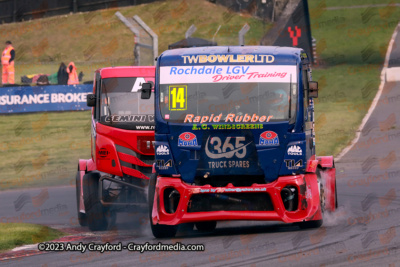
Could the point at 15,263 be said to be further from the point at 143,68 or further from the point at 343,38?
the point at 343,38

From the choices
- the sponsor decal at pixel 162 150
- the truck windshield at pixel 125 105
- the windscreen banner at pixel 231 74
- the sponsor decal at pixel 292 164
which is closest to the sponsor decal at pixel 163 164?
the sponsor decal at pixel 162 150

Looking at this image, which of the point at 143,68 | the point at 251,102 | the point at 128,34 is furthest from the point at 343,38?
the point at 251,102

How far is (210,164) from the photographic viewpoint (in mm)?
11945

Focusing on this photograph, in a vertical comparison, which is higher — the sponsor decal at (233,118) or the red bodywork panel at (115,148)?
the sponsor decal at (233,118)

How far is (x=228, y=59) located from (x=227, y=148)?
51.7 inches

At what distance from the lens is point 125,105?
14.8 m

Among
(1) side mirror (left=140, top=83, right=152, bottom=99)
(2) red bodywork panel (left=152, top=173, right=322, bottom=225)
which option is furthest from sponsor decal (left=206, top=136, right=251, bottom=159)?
(1) side mirror (left=140, top=83, right=152, bottom=99)

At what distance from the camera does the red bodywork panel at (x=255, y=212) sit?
38.5 ft

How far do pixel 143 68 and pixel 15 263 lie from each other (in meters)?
5.60

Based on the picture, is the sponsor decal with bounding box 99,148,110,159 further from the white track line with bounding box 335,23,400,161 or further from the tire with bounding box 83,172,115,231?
the white track line with bounding box 335,23,400,161

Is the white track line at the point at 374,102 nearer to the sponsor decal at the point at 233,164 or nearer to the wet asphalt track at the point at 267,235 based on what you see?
the wet asphalt track at the point at 267,235

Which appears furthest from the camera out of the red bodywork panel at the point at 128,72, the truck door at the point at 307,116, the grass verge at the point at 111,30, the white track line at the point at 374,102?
the grass verge at the point at 111,30

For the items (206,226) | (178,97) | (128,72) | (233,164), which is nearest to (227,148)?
(233,164)

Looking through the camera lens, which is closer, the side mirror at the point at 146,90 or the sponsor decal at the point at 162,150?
the sponsor decal at the point at 162,150
